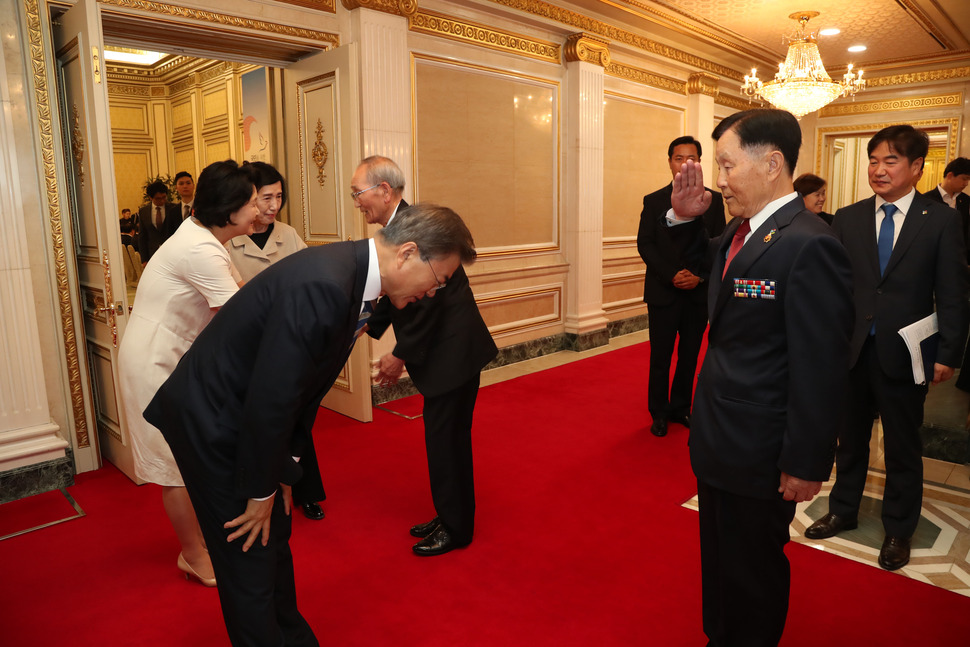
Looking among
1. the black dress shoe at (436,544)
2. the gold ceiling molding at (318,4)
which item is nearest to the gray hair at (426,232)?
the black dress shoe at (436,544)

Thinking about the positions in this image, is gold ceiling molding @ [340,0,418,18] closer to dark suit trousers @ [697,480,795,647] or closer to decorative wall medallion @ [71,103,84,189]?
decorative wall medallion @ [71,103,84,189]

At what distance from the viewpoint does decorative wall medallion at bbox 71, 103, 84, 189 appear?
351cm

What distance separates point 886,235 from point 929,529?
4.56 ft

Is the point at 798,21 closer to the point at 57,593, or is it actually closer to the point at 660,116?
the point at 660,116

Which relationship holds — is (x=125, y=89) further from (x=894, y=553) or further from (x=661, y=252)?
(x=894, y=553)

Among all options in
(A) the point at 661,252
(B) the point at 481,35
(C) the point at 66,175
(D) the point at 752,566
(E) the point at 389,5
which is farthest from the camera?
(B) the point at 481,35

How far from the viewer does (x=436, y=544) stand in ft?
9.32

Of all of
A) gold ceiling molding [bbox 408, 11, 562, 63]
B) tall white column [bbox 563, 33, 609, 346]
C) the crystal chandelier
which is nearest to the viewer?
gold ceiling molding [bbox 408, 11, 562, 63]

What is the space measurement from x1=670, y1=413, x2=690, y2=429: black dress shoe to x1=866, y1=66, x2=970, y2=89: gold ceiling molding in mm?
8826

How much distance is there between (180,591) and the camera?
2.59m

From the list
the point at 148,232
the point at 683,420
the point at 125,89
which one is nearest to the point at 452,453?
the point at 683,420

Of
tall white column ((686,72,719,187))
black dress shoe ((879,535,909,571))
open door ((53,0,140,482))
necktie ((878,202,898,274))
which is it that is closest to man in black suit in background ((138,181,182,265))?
open door ((53,0,140,482))

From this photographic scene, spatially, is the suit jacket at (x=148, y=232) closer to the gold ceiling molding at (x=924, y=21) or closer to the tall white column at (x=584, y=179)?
the tall white column at (x=584, y=179)

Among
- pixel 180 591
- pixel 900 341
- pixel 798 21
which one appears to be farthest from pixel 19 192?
pixel 798 21
